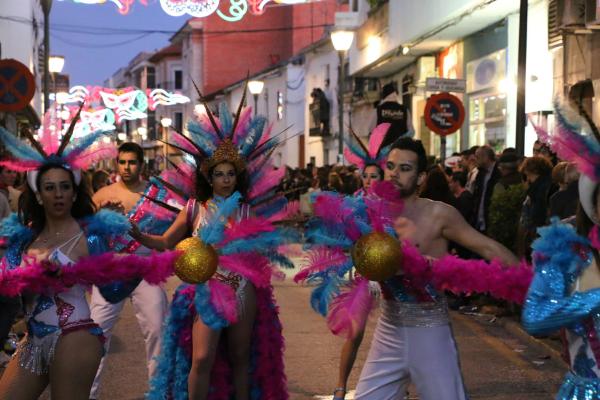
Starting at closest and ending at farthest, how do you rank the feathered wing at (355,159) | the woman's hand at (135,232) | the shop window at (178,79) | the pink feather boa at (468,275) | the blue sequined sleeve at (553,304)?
the blue sequined sleeve at (553,304) < the pink feather boa at (468,275) < the woman's hand at (135,232) < the feathered wing at (355,159) < the shop window at (178,79)

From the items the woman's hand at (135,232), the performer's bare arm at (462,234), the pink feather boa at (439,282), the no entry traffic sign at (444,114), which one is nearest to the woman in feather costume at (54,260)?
the woman's hand at (135,232)

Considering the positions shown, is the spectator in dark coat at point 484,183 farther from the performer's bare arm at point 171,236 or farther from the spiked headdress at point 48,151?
the spiked headdress at point 48,151

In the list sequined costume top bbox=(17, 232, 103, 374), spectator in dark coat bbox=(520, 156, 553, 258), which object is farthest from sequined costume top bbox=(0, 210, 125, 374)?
spectator in dark coat bbox=(520, 156, 553, 258)

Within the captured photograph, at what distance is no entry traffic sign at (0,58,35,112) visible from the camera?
12148 mm

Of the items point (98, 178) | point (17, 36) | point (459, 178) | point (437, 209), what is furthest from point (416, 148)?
point (17, 36)

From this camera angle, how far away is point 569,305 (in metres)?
3.58

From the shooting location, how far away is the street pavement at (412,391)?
752 centimetres

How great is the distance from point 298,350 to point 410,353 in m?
4.50

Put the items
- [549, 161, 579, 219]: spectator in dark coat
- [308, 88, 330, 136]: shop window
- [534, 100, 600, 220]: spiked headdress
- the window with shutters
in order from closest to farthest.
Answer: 1. [534, 100, 600, 220]: spiked headdress
2. [549, 161, 579, 219]: spectator in dark coat
3. the window with shutters
4. [308, 88, 330, 136]: shop window

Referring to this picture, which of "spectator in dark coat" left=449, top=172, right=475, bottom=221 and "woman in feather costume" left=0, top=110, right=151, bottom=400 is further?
"spectator in dark coat" left=449, top=172, right=475, bottom=221

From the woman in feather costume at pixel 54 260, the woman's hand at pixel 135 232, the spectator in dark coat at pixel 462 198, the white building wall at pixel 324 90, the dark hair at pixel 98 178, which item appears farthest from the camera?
the white building wall at pixel 324 90

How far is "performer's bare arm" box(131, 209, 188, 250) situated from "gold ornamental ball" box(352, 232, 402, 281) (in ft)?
5.95

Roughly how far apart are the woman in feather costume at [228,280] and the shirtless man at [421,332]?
886 mm

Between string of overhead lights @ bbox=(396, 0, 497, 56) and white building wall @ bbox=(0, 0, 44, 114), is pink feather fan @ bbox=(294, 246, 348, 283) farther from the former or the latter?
white building wall @ bbox=(0, 0, 44, 114)
